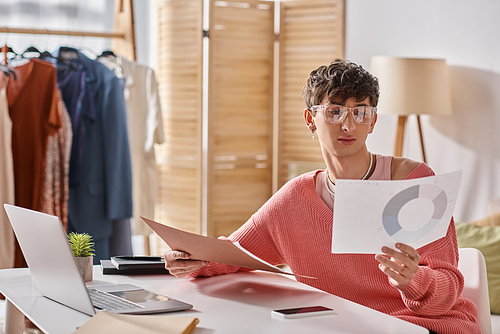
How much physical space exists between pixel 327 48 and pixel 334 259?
2.56 metres

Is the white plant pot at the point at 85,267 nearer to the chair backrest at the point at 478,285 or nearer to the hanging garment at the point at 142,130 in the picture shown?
the chair backrest at the point at 478,285

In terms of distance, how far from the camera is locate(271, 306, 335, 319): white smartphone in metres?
1.20

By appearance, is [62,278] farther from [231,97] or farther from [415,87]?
[231,97]

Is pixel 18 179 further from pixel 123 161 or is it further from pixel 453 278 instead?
pixel 453 278

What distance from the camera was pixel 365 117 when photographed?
1.54 m

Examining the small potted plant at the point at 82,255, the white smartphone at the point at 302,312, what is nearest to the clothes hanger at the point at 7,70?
the small potted plant at the point at 82,255

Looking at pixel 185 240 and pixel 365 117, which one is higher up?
pixel 365 117

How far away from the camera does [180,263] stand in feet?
5.04

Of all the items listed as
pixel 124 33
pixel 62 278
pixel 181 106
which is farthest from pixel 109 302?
pixel 181 106

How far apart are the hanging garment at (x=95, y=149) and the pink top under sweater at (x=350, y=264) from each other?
1.49m

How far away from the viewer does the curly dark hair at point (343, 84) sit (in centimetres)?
156

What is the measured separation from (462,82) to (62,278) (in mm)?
2613

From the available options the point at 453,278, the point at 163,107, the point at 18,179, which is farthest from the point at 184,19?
the point at 453,278

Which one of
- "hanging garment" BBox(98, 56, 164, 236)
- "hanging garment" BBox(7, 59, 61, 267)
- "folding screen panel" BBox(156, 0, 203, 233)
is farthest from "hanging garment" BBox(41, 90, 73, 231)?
"folding screen panel" BBox(156, 0, 203, 233)
